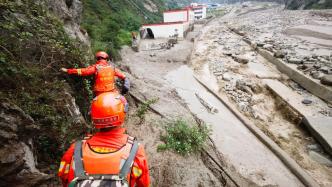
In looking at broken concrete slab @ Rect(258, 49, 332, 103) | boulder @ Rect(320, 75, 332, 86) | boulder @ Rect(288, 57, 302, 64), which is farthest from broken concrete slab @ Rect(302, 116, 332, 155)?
boulder @ Rect(288, 57, 302, 64)

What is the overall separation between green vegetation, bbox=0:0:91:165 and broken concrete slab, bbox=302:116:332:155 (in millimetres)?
7762

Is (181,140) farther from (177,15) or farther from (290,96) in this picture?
(177,15)

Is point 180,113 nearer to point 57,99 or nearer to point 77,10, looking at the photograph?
point 57,99

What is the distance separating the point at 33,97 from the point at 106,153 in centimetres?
210

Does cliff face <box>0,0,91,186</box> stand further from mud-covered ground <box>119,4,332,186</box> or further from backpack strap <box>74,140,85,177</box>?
mud-covered ground <box>119,4,332,186</box>

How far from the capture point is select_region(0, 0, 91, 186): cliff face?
8.80ft

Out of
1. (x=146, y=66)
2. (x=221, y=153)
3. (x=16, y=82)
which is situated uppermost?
(x=16, y=82)

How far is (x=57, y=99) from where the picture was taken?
3.71 metres

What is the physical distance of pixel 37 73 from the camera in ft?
12.0

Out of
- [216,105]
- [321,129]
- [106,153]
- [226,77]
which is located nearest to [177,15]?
[226,77]

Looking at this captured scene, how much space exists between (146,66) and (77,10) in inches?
216

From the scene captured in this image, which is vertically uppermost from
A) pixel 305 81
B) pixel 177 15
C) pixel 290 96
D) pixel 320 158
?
pixel 177 15

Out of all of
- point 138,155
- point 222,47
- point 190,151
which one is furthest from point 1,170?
point 222,47

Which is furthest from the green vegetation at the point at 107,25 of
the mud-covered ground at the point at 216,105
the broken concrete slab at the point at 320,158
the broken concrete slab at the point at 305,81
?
the broken concrete slab at the point at 305,81
